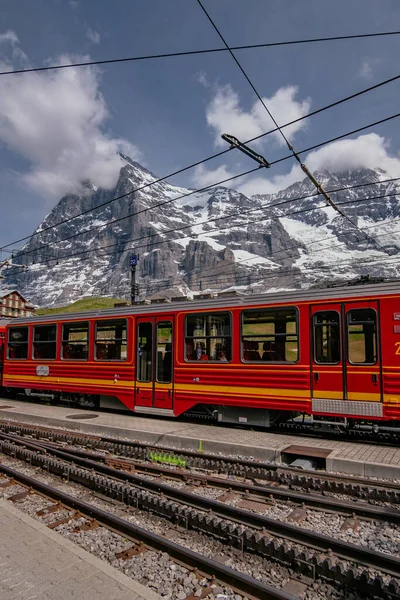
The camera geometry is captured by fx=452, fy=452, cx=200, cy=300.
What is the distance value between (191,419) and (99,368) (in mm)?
3517

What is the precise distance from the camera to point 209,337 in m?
12.3

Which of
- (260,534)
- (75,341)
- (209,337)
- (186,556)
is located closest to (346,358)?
(209,337)

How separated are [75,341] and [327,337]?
896cm

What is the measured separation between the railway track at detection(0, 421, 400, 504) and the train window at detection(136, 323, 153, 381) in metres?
2.65

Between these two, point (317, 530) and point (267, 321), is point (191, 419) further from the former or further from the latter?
point (317, 530)

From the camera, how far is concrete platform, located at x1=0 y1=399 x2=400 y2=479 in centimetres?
809

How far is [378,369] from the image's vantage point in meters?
9.70

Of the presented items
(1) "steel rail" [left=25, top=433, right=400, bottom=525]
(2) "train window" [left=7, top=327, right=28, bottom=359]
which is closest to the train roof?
(2) "train window" [left=7, top=327, right=28, bottom=359]

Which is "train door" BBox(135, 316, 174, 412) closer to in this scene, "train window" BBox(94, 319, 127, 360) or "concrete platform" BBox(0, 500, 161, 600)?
"train window" BBox(94, 319, 127, 360)

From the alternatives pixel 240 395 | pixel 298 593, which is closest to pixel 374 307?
pixel 240 395

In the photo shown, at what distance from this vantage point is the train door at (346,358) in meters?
9.80

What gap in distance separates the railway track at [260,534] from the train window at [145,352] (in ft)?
16.4

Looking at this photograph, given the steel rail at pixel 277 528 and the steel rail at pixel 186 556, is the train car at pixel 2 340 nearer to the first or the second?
the steel rail at pixel 277 528

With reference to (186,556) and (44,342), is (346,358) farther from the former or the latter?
(44,342)
